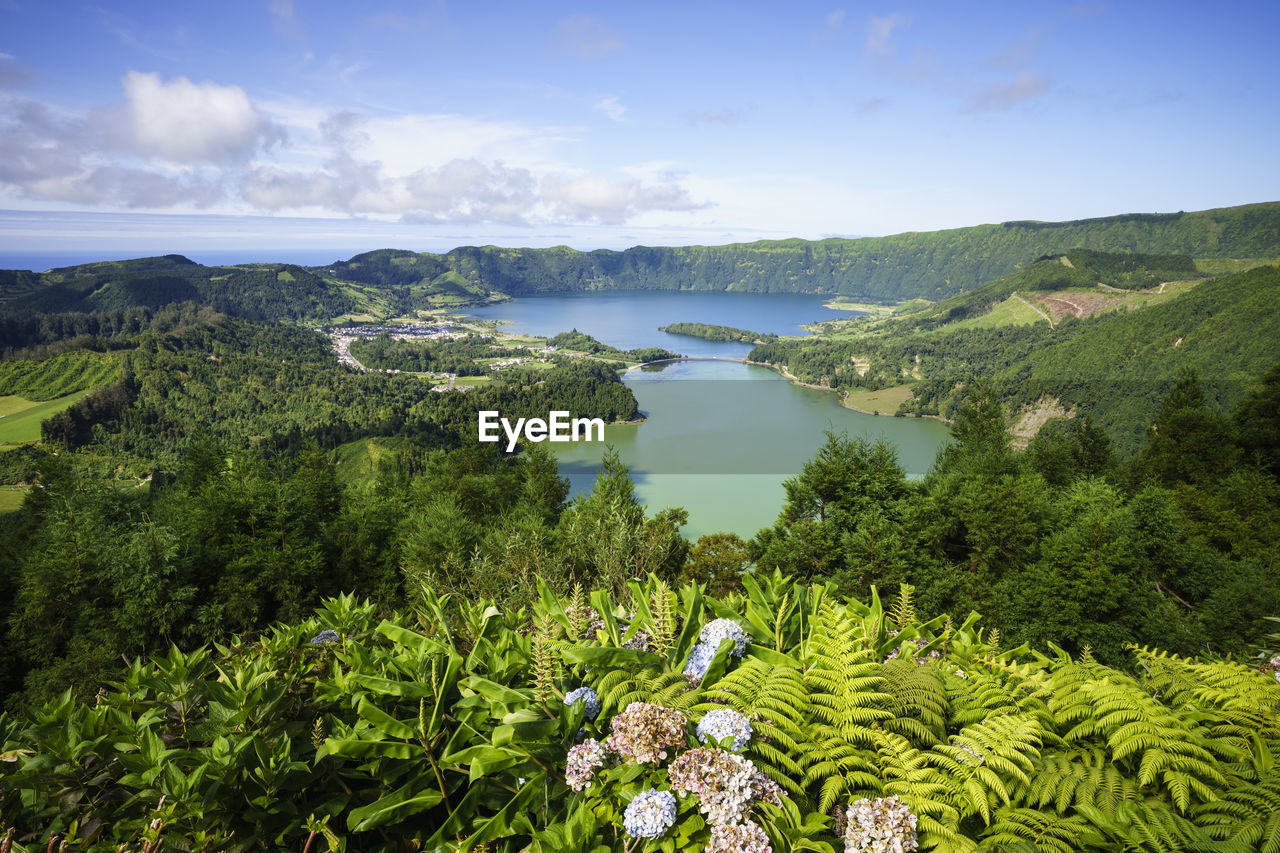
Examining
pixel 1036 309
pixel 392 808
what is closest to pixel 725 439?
pixel 392 808

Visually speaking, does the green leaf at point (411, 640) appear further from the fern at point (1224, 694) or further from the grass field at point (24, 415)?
the grass field at point (24, 415)

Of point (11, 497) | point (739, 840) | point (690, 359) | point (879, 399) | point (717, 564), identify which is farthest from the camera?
point (690, 359)

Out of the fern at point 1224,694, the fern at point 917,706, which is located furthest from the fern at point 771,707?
the fern at point 1224,694

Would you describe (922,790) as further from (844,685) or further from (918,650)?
(918,650)

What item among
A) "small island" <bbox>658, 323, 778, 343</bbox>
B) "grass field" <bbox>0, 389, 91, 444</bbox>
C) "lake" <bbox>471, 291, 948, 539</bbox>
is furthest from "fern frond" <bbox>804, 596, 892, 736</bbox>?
"small island" <bbox>658, 323, 778, 343</bbox>

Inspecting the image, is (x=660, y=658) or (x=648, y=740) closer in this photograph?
(x=648, y=740)

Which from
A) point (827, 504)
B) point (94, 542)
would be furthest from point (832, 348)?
point (94, 542)
